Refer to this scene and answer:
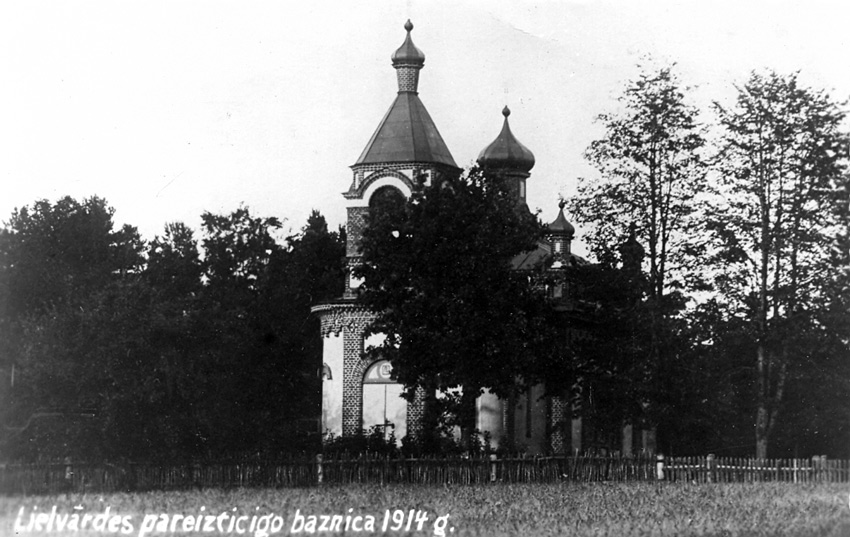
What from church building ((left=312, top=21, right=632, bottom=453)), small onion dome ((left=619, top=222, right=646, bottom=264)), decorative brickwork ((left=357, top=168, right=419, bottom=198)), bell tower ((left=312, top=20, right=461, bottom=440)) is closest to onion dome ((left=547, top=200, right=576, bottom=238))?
church building ((left=312, top=21, right=632, bottom=453))

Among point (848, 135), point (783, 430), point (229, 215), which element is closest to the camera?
point (848, 135)

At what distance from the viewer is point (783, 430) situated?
1890 inches

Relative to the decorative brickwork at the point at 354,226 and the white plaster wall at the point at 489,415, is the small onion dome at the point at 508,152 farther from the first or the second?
the white plaster wall at the point at 489,415

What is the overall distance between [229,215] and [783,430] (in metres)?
25.2

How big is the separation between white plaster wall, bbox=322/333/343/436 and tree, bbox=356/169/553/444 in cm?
880

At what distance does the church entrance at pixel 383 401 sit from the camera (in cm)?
4322

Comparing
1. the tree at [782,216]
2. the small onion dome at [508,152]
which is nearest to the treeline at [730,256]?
the tree at [782,216]

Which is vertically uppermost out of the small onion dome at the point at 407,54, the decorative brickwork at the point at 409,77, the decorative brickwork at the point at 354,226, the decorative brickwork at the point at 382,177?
the small onion dome at the point at 407,54

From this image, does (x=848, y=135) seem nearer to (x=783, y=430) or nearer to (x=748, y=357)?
(x=748, y=357)

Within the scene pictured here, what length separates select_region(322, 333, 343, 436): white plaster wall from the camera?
4412cm

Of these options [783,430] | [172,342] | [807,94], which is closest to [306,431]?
[172,342]

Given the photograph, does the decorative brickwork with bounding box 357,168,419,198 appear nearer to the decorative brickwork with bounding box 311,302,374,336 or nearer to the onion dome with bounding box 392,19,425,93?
the onion dome with bounding box 392,19,425,93

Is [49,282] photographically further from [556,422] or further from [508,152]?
[556,422]

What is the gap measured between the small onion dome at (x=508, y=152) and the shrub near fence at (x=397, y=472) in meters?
20.6
